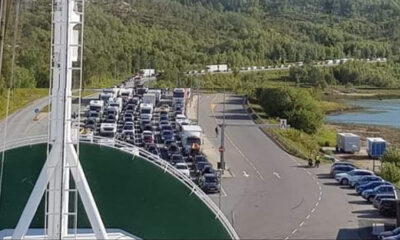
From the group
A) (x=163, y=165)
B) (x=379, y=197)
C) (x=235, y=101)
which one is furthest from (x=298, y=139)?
(x=163, y=165)

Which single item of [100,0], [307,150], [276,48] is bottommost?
[307,150]

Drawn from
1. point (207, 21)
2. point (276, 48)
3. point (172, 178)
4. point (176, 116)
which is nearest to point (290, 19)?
point (207, 21)

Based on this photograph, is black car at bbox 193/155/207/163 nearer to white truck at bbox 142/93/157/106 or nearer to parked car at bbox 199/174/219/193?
parked car at bbox 199/174/219/193

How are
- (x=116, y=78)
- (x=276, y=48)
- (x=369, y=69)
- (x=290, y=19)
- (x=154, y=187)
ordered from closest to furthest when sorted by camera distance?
(x=154, y=187), (x=116, y=78), (x=369, y=69), (x=276, y=48), (x=290, y=19)

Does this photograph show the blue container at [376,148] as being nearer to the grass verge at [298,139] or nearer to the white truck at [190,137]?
the grass verge at [298,139]

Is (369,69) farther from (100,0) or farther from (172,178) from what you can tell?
(172,178)

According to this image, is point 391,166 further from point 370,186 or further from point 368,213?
point 368,213

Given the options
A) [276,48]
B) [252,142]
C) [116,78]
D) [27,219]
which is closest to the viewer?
[27,219]
